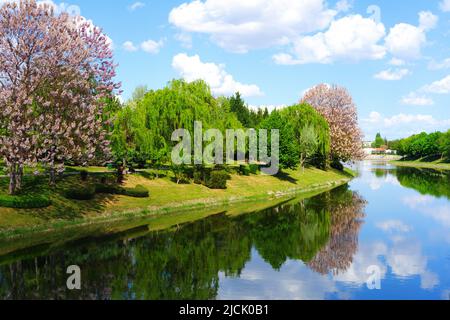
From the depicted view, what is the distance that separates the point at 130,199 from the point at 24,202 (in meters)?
10.5

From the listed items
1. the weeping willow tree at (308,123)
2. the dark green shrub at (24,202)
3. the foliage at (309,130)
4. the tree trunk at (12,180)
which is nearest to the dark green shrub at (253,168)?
A: the foliage at (309,130)

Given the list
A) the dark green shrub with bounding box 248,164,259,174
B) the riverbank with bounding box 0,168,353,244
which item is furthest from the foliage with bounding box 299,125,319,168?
the dark green shrub with bounding box 248,164,259,174

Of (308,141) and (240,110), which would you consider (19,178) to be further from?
(240,110)

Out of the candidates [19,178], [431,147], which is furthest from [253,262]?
[431,147]

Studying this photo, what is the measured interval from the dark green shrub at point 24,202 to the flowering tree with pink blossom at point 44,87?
213 centimetres

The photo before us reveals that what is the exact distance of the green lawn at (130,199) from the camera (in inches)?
1183

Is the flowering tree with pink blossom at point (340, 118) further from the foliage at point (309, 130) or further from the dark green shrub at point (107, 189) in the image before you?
the dark green shrub at point (107, 189)

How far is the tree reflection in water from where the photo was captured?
Result: 18219 millimetres

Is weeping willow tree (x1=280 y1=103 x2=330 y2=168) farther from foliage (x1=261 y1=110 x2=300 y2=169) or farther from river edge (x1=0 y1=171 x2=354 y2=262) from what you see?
river edge (x1=0 y1=171 x2=354 y2=262)

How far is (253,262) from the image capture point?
2331 centimetres

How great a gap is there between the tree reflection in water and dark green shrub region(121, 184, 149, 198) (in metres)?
7.34

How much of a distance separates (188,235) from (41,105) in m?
14.3

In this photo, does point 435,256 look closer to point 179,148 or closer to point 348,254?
point 348,254
